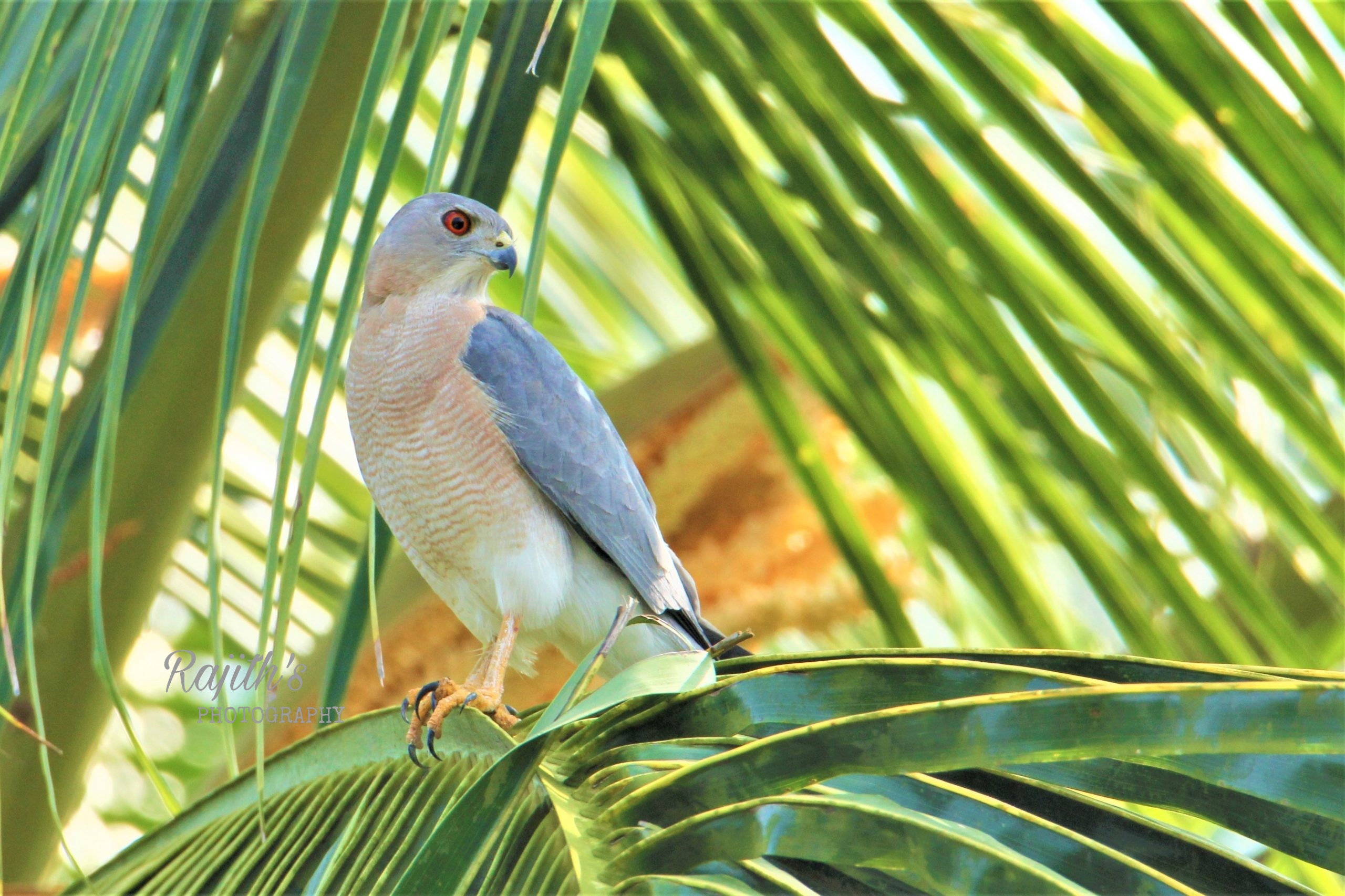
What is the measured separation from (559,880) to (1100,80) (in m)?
1.29

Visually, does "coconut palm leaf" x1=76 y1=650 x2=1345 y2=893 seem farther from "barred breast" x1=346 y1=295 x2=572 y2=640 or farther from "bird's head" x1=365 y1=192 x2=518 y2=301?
"bird's head" x1=365 y1=192 x2=518 y2=301

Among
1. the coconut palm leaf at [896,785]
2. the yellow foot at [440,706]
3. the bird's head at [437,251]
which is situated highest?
the bird's head at [437,251]

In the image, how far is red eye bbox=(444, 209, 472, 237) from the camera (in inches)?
66.9

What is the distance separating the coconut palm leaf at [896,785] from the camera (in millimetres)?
709

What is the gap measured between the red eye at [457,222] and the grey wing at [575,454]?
17 centimetres

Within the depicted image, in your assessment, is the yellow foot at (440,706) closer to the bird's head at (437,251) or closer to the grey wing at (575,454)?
the grey wing at (575,454)

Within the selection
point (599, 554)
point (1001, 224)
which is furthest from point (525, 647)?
point (1001, 224)

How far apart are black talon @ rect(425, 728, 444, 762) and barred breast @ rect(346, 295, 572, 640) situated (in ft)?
1.65

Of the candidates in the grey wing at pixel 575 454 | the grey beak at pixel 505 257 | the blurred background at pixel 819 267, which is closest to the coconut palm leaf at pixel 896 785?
the blurred background at pixel 819 267

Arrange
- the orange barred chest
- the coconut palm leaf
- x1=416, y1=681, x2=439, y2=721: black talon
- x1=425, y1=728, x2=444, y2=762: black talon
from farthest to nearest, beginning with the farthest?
the orange barred chest
x1=416, y1=681, x2=439, y2=721: black talon
x1=425, y1=728, x2=444, y2=762: black talon
the coconut palm leaf

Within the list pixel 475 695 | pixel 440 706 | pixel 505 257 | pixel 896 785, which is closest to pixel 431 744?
pixel 440 706

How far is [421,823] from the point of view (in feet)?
3.45

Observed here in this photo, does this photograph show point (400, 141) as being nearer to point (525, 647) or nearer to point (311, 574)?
point (525, 647)

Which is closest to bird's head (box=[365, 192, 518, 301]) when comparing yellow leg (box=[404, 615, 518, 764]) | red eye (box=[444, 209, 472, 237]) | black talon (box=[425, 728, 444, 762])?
red eye (box=[444, 209, 472, 237])
